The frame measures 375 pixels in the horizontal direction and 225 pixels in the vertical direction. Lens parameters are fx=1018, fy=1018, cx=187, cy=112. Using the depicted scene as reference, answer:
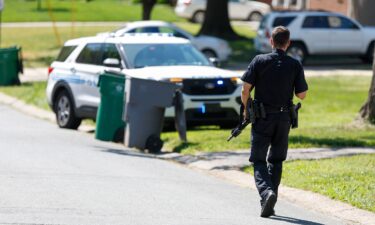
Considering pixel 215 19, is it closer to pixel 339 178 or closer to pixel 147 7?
Answer: pixel 147 7

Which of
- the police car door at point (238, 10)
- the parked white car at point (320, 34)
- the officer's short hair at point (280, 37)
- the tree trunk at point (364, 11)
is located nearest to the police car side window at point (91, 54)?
the officer's short hair at point (280, 37)

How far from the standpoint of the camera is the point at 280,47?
30.3 feet

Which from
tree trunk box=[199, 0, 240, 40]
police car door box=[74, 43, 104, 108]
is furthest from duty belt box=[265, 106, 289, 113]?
tree trunk box=[199, 0, 240, 40]

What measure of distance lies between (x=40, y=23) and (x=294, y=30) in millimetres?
22628

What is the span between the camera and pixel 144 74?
16.8m

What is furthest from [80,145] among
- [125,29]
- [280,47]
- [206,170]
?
[125,29]

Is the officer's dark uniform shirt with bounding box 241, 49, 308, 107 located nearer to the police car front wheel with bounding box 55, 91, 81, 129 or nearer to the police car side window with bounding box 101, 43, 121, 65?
the police car side window with bounding box 101, 43, 121, 65

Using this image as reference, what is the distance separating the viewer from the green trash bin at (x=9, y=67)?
28047 millimetres

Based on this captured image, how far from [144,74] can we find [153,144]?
7.03 ft

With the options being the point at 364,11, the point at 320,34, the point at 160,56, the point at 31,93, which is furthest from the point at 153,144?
the point at 364,11

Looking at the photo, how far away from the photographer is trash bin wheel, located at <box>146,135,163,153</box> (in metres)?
15.0

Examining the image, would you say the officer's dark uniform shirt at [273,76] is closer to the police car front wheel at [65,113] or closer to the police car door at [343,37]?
the police car front wheel at [65,113]

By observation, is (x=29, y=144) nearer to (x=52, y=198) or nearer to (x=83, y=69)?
(x=83, y=69)

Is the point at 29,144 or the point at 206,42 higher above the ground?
the point at 29,144
